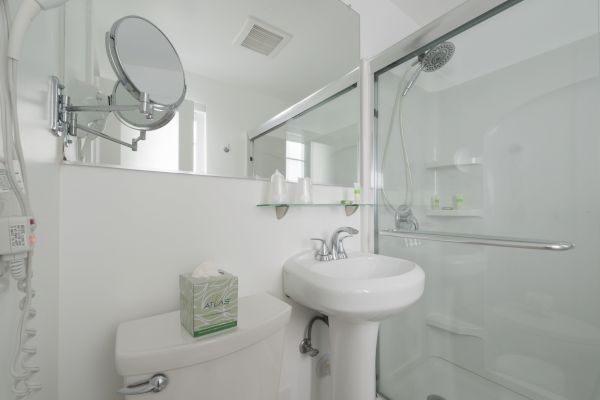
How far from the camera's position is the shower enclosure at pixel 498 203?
0.85m

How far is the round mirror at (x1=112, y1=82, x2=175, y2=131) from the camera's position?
0.67m

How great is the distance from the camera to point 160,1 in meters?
0.77

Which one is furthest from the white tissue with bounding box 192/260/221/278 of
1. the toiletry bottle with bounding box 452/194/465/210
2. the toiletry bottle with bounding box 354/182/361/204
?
the toiletry bottle with bounding box 452/194/465/210

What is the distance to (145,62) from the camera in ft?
2.13

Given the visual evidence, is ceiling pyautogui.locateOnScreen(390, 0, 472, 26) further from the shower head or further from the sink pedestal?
the sink pedestal

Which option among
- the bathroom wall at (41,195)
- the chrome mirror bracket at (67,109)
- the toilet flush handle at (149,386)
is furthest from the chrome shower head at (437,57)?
the toilet flush handle at (149,386)

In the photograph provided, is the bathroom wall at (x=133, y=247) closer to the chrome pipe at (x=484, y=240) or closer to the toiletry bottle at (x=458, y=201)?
the chrome pipe at (x=484, y=240)

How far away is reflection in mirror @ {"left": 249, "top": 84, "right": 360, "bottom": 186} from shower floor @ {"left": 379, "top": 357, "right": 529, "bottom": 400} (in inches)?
37.1

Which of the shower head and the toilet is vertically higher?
the shower head

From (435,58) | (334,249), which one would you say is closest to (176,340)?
(334,249)

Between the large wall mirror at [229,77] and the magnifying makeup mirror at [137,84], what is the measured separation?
0.08 feet

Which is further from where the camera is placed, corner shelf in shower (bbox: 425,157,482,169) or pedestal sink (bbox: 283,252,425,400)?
corner shelf in shower (bbox: 425,157,482,169)

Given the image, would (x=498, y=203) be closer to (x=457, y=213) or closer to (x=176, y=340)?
(x=457, y=213)

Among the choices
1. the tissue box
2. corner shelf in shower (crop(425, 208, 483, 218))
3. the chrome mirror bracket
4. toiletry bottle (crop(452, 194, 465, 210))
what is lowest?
the tissue box
